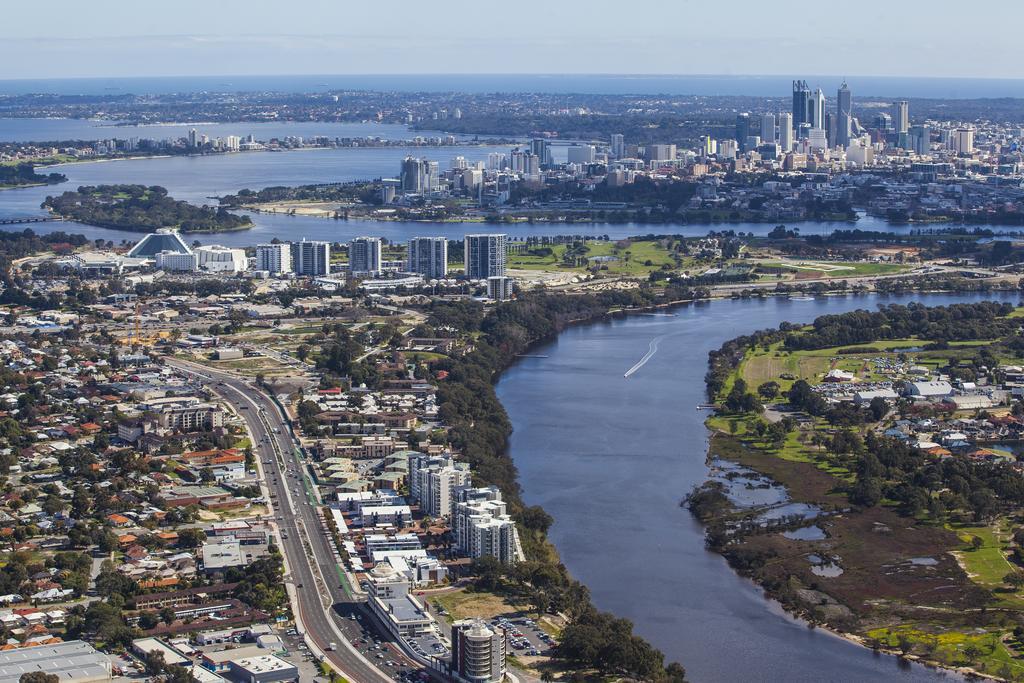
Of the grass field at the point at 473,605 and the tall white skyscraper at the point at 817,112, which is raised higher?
the tall white skyscraper at the point at 817,112

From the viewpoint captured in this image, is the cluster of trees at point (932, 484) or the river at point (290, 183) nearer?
the cluster of trees at point (932, 484)

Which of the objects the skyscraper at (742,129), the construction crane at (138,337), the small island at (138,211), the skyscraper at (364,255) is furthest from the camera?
the skyscraper at (742,129)

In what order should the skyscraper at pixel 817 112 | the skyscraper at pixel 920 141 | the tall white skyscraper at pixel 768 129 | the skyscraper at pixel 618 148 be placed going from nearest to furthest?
the skyscraper at pixel 920 141 < the skyscraper at pixel 618 148 < the tall white skyscraper at pixel 768 129 < the skyscraper at pixel 817 112

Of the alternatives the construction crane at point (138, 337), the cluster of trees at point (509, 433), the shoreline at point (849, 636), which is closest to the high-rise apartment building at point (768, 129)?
the cluster of trees at point (509, 433)

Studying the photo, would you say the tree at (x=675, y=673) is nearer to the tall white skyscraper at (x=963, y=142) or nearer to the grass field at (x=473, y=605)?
the grass field at (x=473, y=605)

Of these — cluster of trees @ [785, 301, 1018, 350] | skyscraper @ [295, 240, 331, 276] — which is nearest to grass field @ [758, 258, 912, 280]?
cluster of trees @ [785, 301, 1018, 350]

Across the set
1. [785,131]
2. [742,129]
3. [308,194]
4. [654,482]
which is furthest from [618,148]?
[654,482]

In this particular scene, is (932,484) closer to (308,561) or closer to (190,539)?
(308,561)
